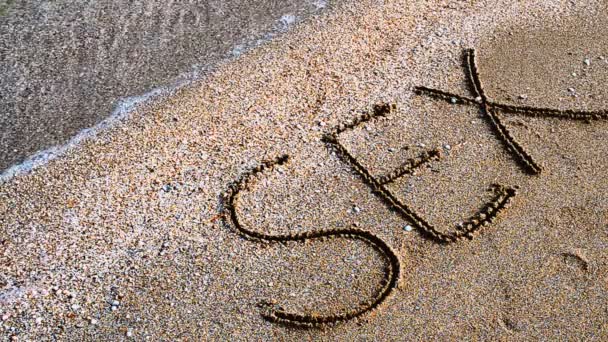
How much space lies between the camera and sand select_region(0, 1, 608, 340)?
3016mm

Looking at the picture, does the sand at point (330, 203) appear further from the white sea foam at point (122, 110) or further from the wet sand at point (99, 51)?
the wet sand at point (99, 51)

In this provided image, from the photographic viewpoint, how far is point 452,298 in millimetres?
3049

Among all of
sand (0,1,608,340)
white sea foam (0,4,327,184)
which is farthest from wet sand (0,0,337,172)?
sand (0,1,608,340)

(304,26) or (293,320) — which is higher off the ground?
(304,26)

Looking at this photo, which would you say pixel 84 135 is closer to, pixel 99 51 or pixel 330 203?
pixel 99 51

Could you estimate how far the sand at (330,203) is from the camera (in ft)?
9.89

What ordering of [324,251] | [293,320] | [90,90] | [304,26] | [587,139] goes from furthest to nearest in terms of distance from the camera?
[304,26] < [90,90] < [587,139] < [324,251] < [293,320]

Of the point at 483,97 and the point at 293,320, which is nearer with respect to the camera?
the point at 293,320

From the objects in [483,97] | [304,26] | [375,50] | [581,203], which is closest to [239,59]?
[304,26]

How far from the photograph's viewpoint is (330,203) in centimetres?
345

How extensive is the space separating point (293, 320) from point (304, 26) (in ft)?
6.85

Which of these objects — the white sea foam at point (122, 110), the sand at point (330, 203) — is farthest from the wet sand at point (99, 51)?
the sand at point (330, 203)

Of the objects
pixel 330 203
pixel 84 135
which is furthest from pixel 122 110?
pixel 330 203

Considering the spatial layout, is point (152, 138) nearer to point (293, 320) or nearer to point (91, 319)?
point (91, 319)
